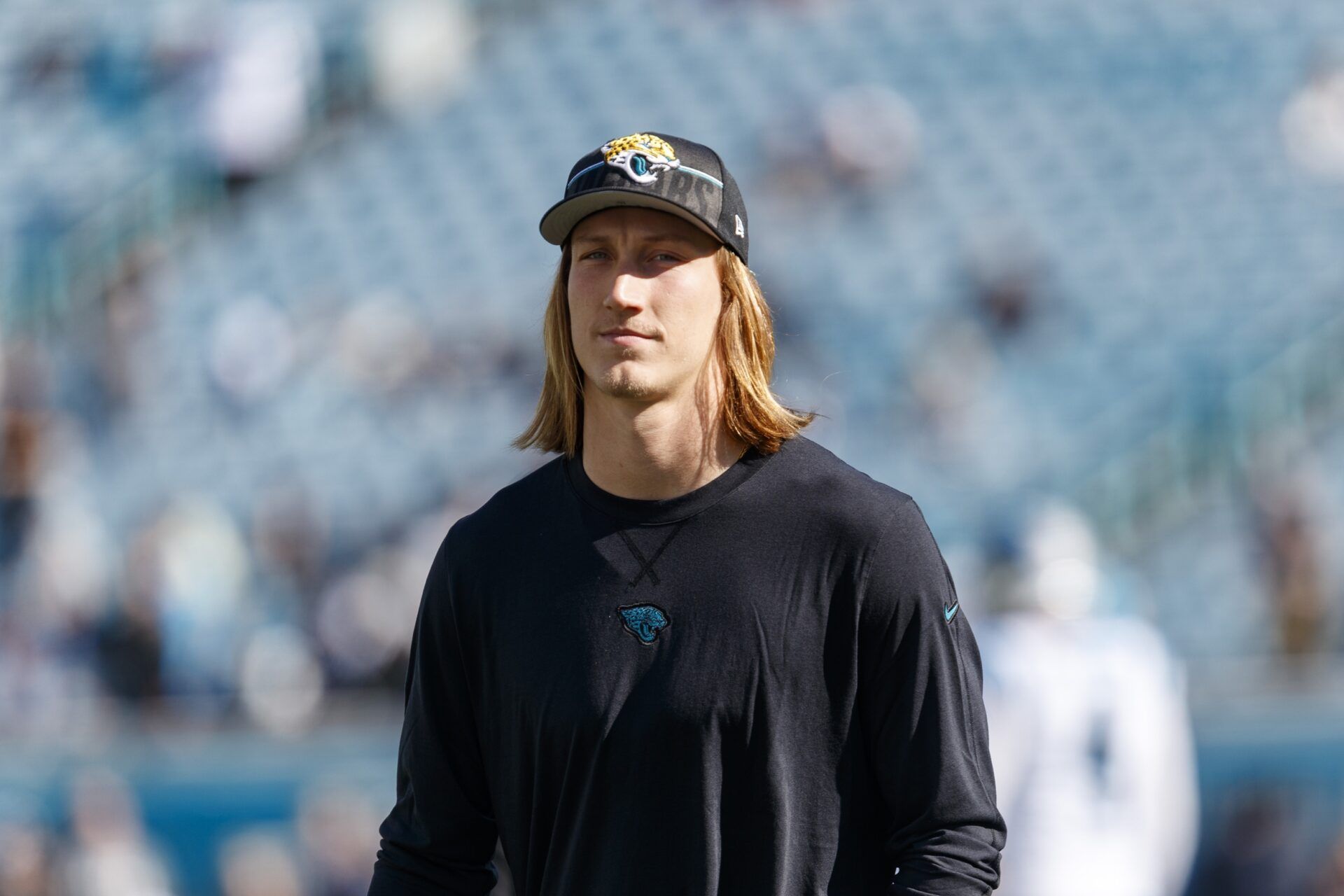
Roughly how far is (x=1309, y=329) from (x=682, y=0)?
5429mm

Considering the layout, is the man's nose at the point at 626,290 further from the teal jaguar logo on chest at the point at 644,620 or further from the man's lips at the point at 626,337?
the teal jaguar logo on chest at the point at 644,620

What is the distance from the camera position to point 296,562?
8898 mm

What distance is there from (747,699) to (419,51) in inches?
442

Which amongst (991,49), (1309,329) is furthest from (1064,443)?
(991,49)

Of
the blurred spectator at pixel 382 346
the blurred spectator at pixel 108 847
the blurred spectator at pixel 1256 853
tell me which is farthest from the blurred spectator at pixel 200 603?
the blurred spectator at pixel 1256 853

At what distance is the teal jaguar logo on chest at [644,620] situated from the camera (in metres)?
1.97

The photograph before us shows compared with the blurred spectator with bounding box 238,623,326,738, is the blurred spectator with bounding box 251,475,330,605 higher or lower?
higher

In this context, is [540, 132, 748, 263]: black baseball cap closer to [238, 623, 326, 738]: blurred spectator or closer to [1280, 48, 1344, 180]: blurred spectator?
[238, 623, 326, 738]: blurred spectator

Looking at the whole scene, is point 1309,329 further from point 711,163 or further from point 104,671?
point 711,163

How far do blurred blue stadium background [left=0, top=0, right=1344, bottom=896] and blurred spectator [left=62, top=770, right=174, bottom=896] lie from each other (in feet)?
0.06

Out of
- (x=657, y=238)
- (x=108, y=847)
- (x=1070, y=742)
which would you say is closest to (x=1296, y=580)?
(x=1070, y=742)

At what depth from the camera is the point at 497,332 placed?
1065cm

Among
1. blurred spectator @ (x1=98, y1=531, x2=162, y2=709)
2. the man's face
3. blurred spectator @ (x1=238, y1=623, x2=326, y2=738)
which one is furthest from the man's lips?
blurred spectator @ (x1=98, y1=531, x2=162, y2=709)

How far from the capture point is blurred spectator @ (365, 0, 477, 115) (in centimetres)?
1227
